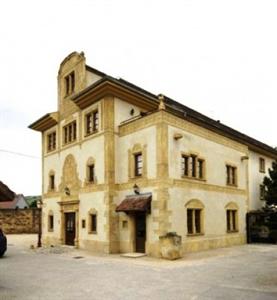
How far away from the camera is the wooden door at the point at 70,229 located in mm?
25844

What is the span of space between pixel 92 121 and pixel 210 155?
7.62 m

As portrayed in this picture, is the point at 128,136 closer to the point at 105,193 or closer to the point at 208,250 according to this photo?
the point at 105,193

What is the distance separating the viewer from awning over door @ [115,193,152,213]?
1999 cm

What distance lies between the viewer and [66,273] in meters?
14.7

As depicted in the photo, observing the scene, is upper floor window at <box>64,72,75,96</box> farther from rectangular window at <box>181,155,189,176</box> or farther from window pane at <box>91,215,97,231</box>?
rectangular window at <box>181,155,189,176</box>

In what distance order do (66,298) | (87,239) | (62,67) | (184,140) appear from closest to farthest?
(66,298) < (184,140) < (87,239) < (62,67)

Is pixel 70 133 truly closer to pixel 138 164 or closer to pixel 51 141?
pixel 51 141

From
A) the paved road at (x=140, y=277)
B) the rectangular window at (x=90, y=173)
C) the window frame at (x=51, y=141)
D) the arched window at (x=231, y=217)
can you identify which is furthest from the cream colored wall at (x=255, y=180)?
the window frame at (x=51, y=141)

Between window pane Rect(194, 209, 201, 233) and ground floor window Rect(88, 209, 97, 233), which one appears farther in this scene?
ground floor window Rect(88, 209, 97, 233)

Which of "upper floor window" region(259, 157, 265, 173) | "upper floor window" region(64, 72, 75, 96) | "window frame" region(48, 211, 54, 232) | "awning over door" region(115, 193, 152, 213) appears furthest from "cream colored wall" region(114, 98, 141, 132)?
"upper floor window" region(259, 157, 265, 173)

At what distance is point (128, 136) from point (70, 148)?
5.86 metres

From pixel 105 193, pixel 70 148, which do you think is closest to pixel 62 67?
pixel 70 148

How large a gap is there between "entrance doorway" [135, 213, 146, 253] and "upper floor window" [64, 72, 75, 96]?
10473mm

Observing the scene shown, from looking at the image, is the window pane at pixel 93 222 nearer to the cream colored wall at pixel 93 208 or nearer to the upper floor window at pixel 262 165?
the cream colored wall at pixel 93 208
